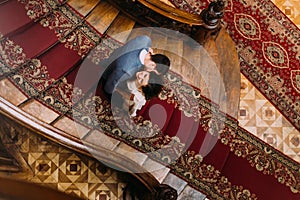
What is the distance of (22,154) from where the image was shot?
2.80 metres

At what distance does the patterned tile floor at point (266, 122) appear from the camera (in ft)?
11.4

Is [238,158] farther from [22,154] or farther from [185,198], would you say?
[22,154]

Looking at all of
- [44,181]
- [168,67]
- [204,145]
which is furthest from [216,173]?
[44,181]

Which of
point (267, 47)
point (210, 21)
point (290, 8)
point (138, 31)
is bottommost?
point (138, 31)

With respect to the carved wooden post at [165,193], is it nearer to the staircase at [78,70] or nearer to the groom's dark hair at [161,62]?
the staircase at [78,70]

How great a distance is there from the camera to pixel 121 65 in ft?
10.2

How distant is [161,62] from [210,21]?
1.27ft

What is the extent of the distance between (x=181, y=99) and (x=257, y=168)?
602mm

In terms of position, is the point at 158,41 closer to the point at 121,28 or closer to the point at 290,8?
the point at 121,28

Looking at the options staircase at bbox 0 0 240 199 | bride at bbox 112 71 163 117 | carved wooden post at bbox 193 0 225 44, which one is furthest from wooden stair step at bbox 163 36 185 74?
bride at bbox 112 71 163 117

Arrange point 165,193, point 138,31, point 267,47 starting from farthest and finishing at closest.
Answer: point 267,47, point 138,31, point 165,193

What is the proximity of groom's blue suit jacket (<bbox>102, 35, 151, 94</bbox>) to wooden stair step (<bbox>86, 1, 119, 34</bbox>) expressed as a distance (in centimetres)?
17

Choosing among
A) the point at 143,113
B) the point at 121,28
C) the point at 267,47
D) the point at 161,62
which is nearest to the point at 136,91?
the point at 143,113

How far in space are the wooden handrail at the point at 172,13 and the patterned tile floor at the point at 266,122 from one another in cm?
53
